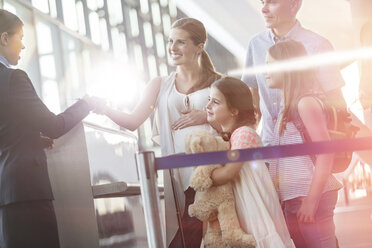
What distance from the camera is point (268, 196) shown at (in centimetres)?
201

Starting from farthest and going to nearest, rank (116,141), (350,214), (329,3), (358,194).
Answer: (358,194) → (350,214) → (329,3) → (116,141)

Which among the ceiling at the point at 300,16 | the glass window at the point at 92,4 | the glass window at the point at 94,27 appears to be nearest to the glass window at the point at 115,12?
the glass window at the point at 92,4

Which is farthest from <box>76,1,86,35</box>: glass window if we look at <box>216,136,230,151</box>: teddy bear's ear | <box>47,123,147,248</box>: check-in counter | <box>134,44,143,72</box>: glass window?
<box>216,136,230,151</box>: teddy bear's ear

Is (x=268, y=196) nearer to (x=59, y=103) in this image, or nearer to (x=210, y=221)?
(x=210, y=221)

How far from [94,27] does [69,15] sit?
1009mm

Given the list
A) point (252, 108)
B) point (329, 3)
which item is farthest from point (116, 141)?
point (329, 3)

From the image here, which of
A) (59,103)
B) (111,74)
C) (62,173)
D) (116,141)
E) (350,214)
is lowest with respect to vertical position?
(350,214)

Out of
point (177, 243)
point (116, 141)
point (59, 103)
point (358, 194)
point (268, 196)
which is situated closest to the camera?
point (268, 196)

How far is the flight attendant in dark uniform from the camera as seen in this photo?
2.15 meters

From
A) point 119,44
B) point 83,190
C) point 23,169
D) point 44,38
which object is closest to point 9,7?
point 44,38

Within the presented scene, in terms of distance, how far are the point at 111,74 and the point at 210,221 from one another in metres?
7.45

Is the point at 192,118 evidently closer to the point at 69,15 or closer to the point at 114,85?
the point at 69,15

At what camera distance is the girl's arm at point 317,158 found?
201 centimetres

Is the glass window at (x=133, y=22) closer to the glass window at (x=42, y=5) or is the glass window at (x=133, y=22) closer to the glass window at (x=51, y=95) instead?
the glass window at (x=42, y=5)
